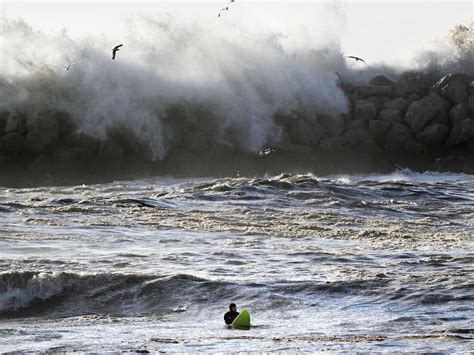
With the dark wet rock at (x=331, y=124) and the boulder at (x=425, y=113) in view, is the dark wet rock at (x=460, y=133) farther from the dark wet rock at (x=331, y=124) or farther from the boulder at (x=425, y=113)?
the dark wet rock at (x=331, y=124)

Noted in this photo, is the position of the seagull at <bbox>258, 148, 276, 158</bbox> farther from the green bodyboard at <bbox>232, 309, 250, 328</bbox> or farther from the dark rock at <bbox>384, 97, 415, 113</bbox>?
the green bodyboard at <bbox>232, 309, 250, 328</bbox>

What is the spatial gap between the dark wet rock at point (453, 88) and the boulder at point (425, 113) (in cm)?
41

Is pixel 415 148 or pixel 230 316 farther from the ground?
pixel 415 148

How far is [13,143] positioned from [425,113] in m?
11.0

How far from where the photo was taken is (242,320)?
9.73 metres

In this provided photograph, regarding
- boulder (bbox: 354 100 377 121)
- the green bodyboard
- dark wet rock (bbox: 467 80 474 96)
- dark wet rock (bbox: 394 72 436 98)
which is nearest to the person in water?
the green bodyboard

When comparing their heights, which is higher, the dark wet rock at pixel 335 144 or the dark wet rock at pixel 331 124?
the dark wet rock at pixel 331 124

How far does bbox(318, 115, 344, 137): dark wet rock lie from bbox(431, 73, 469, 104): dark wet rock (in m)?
2.89

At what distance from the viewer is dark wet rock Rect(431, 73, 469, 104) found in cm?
2817

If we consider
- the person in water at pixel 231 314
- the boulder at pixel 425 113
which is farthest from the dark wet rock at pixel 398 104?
the person in water at pixel 231 314

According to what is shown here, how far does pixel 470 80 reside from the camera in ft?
95.8

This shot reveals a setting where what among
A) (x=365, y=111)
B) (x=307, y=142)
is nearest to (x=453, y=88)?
(x=365, y=111)

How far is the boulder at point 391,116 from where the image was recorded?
27.8 m

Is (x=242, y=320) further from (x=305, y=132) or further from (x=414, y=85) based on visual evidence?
(x=414, y=85)
